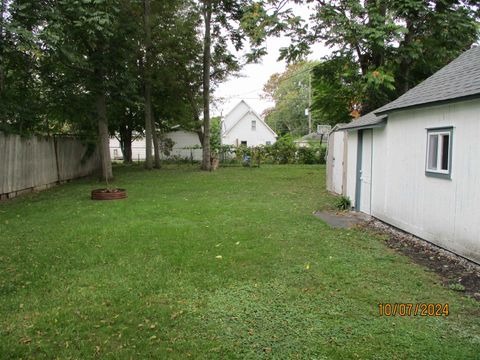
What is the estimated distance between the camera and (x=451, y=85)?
623cm

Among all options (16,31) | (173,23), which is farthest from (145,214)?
(173,23)

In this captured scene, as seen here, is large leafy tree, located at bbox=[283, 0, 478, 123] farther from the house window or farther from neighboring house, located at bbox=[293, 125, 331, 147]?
the house window

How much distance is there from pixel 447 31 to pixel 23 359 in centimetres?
1478

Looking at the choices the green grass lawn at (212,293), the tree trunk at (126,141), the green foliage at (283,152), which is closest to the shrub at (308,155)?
the green foliage at (283,152)

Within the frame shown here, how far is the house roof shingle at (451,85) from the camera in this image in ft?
18.2

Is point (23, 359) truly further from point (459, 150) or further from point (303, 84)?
point (303, 84)

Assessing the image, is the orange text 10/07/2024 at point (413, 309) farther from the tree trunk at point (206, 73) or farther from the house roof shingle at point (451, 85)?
the tree trunk at point (206, 73)

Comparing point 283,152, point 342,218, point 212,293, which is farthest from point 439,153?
point 283,152

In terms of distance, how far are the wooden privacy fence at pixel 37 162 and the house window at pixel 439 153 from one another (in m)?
11.1

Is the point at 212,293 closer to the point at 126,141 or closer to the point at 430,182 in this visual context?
the point at 430,182

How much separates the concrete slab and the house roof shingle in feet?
8.09

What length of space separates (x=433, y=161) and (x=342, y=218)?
2.85 m

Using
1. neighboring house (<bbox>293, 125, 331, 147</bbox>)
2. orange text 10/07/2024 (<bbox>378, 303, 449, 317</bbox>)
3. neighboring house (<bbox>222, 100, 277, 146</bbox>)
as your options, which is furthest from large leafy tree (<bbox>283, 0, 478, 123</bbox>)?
neighboring house (<bbox>222, 100, 277, 146</bbox>)

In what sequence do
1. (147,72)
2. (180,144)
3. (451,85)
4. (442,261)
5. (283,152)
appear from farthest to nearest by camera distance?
(180,144) < (283,152) < (147,72) < (451,85) < (442,261)
